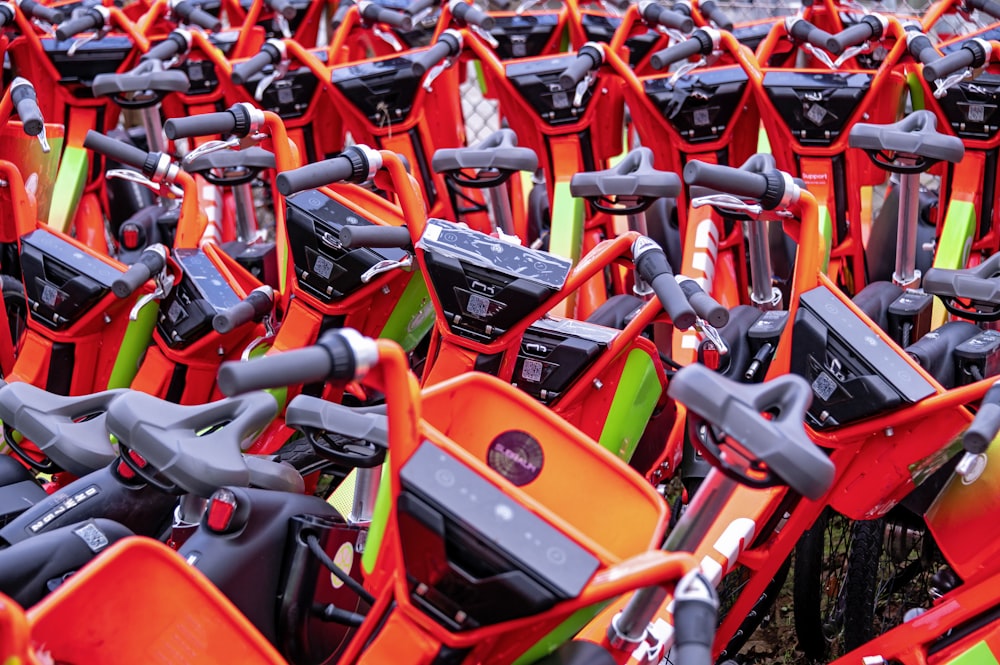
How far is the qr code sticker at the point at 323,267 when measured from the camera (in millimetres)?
3422

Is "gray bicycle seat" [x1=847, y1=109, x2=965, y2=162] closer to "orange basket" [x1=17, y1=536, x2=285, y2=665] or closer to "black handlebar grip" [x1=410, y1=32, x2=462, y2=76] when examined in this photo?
"black handlebar grip" [x1=410, y1=32, x2=462, y2=76]

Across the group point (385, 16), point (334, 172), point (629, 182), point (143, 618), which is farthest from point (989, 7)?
point (143, 618)

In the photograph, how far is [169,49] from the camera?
4727mm

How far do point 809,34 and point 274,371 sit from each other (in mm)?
3385

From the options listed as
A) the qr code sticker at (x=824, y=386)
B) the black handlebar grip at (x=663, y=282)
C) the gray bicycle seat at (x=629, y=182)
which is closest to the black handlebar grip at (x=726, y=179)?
the black handlebar grip at (x=663, y=282)

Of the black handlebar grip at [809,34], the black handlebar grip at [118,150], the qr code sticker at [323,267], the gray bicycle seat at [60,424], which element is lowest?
the gray bicycle seat at [60,424]

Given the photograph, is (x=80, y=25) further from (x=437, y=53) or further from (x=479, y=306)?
(x=479, y=306)

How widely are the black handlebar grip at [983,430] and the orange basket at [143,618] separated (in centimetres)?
134

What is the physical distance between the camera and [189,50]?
16.1 ft

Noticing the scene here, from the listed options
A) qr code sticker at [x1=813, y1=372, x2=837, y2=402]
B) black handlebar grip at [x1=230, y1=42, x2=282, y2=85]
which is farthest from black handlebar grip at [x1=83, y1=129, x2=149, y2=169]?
qr code sticker at [x1=813, y1=372, x2=837, y2=402]

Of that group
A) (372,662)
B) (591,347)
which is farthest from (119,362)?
(372,662)

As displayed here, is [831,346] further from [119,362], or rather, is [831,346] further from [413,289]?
[119,362]

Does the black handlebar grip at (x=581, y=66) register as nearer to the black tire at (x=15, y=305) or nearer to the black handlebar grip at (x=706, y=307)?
the black handlebar grip at (x=706, y=307)

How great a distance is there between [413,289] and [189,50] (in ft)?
6.46
